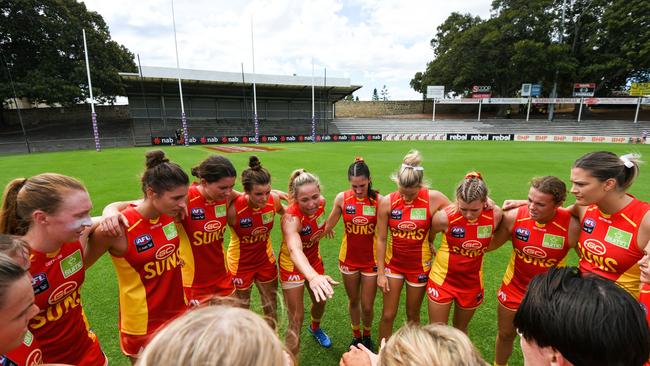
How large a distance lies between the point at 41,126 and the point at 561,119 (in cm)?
7354

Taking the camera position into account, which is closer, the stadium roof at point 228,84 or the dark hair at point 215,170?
the dark hair at point 215,170

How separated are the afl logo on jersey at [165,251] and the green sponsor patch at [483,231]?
3099 millimetres

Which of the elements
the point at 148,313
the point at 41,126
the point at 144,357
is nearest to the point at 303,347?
the point at 148,313

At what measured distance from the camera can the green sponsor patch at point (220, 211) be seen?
3.49 meters

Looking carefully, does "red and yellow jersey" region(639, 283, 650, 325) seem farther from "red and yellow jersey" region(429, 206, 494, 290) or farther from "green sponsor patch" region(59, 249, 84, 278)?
"green sponsor patch" region(59, 249, 84, 278)

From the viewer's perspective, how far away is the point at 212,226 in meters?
3.45

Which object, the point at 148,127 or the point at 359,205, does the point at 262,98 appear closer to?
the point at 148,127

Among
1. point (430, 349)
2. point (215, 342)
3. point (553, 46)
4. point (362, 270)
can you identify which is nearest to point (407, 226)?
point (362, 270)

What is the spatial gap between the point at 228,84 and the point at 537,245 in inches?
1727

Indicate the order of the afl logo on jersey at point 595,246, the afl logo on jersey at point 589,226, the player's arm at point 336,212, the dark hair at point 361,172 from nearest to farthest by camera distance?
the afl logo on jersey at point 595,246
the afl logo on jersey at point 589,226
the dark hair at point 361,172
the player's arm at point 336,212

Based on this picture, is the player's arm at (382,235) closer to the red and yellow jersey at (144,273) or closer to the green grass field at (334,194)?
the green grass field at (334,194)

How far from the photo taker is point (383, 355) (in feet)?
4.41

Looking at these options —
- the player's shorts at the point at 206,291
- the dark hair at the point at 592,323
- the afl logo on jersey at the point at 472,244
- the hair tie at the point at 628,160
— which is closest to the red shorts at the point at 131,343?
the player's shorts at the point at 206,291

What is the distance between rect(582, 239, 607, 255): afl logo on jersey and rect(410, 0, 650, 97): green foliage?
169 feet
